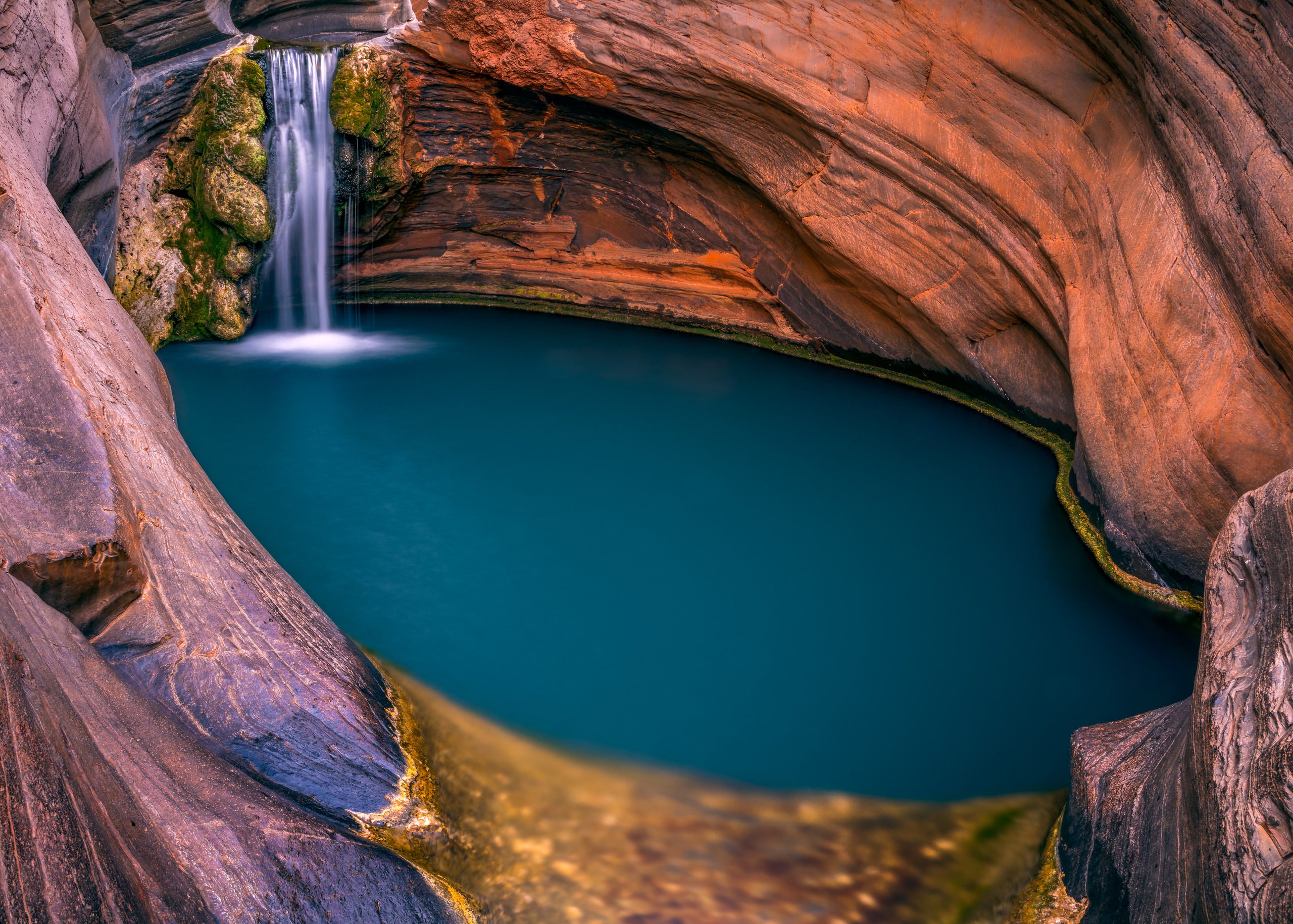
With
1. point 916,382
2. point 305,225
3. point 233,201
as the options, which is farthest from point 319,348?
point 916,382

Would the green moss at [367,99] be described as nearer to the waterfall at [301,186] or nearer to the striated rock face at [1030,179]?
the waterfall at [301,186]

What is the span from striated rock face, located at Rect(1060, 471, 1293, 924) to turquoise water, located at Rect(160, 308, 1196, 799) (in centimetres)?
63

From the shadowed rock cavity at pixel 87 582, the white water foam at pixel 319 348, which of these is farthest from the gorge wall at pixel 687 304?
the white water foam at pixel 319 348

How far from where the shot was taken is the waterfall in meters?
7.97

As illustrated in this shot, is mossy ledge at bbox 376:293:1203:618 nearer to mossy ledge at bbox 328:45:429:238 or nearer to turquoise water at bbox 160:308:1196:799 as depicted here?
turquoise water at bbox 160:308:1196:799

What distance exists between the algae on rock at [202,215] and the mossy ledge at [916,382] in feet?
5.70

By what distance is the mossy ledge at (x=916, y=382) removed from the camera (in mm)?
4883

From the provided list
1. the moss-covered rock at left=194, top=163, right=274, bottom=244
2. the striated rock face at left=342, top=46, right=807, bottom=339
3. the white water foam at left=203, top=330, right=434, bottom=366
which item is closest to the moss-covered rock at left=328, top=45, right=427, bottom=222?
the striated rock face at left=342, top=46, right=807, bottom=339

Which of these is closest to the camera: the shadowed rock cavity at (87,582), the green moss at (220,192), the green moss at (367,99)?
the shadowed rock cavity at (87,582)

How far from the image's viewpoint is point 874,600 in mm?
4855

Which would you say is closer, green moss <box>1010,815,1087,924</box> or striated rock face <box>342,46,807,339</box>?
green moss <box>1010,815,1087,924</box>

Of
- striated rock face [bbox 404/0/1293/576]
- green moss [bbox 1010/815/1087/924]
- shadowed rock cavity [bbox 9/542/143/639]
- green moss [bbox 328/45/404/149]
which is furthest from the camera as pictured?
green moss [bbox 328/45/404/149]

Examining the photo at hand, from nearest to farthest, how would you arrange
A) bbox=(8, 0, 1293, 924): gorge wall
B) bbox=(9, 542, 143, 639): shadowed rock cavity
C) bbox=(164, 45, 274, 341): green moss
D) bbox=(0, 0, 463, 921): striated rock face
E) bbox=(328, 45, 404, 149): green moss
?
1. bbox=(0, 0, 463, 921): striated rock face
2. bbox=(8, 0, 1293, 924): gorge wall
3. bbox=(9, 542, 143, 639): shadowed rock cavity
4. bbox=(164, 45, 274, 341): green moss
5. bbox=(328, 45, 404, 149): green moss

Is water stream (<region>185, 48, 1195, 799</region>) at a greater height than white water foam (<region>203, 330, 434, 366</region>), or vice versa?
white water foam (<region>203, 330, 434, 366</region>)
